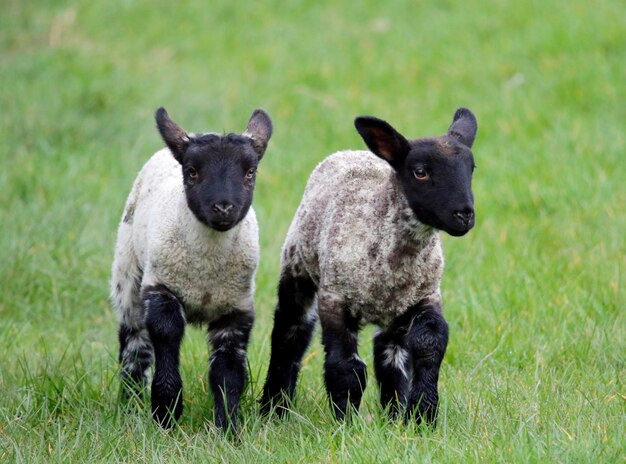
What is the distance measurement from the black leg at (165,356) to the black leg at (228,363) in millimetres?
229

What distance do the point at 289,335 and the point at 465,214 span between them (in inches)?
70.4

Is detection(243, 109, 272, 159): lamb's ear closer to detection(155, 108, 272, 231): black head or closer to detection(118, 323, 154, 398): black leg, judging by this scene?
Result: detection(155, 108, 272, 231): black head

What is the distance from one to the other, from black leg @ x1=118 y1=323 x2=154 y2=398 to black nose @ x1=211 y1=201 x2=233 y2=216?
57.4 inches

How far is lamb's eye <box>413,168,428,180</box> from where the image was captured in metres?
6.39

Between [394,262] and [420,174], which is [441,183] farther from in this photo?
[394,262]

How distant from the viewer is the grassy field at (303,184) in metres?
6.43

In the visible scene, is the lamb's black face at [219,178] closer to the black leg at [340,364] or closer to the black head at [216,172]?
the black head at [216,172]

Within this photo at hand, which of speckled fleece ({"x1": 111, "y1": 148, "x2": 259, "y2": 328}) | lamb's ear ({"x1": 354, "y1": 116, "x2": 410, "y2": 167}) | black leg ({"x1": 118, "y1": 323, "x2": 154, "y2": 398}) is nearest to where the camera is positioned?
lamb's ear ({"x1": 354, "y1": 116, "x2": 410, "y2": 167})

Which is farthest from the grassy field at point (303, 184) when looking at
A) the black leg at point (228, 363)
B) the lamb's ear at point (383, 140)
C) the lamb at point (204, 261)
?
the lamb's ear at point (383, 140)

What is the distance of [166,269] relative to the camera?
703 cm

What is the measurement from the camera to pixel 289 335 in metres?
7.49

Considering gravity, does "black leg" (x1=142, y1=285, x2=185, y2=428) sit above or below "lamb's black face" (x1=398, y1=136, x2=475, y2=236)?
below

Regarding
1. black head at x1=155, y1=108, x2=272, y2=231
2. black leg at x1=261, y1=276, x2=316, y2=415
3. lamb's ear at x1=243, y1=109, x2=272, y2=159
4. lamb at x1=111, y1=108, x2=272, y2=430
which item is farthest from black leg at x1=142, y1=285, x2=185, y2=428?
lamb's ear at x1=243, y1=109, x2=272, y2=159

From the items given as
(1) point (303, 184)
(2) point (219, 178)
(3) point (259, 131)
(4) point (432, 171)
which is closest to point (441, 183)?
(4) point (432, 171)
